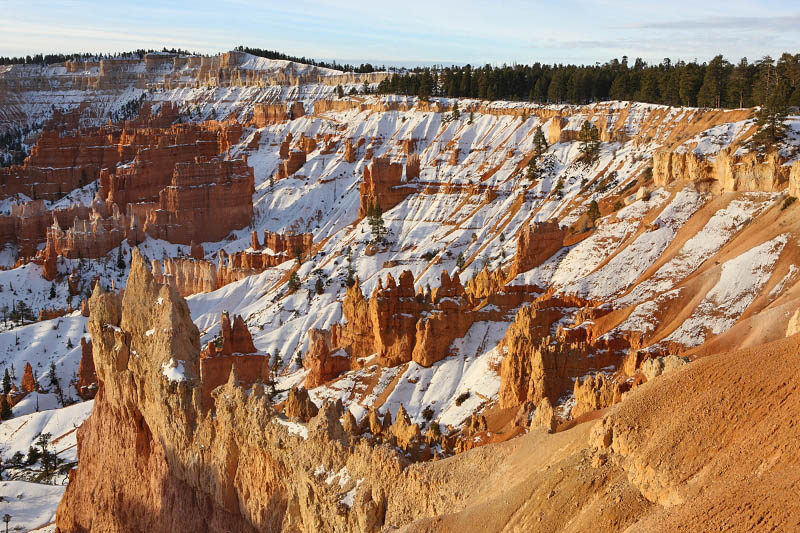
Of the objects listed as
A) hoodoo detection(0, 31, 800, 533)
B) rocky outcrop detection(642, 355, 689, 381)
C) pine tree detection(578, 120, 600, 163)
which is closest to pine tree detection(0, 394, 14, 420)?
hoodoo detection(0, 31, 800, 533)

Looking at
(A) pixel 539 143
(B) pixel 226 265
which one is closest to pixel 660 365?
(A) pixel 539 143

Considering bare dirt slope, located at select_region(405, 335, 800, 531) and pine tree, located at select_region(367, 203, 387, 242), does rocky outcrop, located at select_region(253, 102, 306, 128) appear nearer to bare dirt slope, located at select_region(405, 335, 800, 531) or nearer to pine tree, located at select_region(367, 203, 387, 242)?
pine tree, located at select_region(367, 203, 387, 242)

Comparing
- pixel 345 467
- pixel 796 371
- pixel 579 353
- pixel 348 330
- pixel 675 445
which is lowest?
pixel 348 330

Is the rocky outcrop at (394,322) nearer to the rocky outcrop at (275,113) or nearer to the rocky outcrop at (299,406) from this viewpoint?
the rocky outcrop at (299,406)

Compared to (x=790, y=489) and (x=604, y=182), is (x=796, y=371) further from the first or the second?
(x=604, y=182)

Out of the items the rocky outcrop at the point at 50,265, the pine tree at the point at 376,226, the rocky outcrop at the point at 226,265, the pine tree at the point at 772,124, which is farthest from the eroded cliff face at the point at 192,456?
the rocky outcrop at the point at 50,265

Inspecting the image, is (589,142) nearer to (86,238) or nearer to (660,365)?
(86,238)

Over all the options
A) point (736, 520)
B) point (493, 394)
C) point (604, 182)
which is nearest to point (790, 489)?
point (736, 520)
